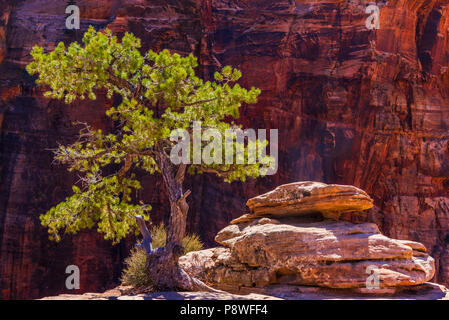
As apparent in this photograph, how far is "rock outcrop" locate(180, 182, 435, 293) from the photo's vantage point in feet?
30.0

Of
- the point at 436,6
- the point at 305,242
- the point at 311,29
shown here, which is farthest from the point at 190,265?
the point at 436,6

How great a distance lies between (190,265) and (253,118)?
41.9 feet

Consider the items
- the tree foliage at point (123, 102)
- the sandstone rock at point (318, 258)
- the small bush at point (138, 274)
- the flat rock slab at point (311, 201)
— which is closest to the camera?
the sandstone rock at point (318, 258)

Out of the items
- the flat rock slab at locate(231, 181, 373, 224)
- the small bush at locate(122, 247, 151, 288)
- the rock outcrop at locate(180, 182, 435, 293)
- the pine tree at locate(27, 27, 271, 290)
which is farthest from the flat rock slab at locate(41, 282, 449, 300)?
the flat rock slab at locate(231, 181, 373, 224)

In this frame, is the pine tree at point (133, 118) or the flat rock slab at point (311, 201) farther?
the flat rock slab at point (311, 201)

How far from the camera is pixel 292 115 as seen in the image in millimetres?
22891

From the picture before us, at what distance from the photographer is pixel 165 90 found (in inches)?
373

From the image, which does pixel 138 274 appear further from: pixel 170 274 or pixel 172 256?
pixel 172 256

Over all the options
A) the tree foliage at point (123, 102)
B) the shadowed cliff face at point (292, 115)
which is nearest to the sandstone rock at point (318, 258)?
the tree foliage at point (123, 102)

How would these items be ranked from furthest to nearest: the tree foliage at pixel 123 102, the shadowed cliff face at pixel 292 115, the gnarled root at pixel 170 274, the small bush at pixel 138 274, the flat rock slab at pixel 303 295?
the shadowed cliff face at pixel 292 115 → the small bush at pixel 138 274 → the gnarled root at pixel 170 274 → the tree foliage at pixel 123 102 → the flat rock slab at pixel 303 295

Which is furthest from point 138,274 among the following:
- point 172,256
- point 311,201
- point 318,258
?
point 311,201

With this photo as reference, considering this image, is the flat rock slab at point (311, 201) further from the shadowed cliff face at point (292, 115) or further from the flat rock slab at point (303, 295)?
the shadowed cliff face at point (292, 115)

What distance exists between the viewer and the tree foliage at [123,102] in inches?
370

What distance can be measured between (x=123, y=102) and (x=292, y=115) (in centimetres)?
1422
